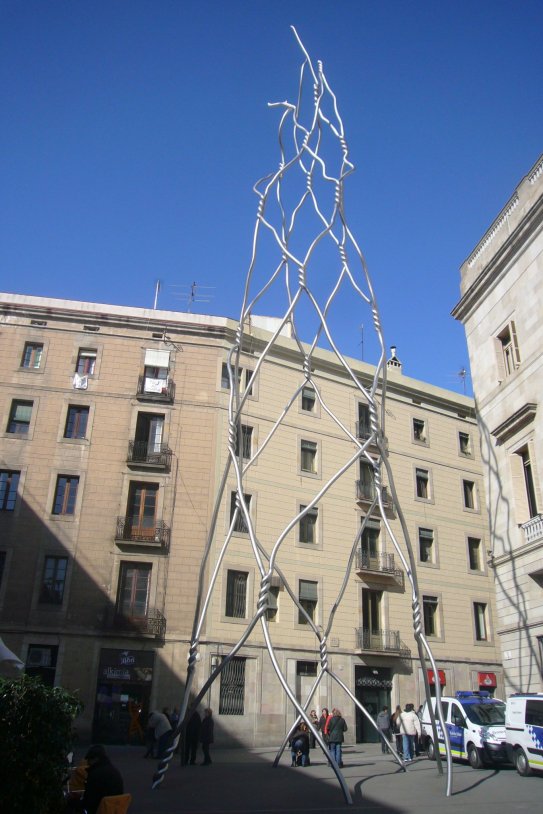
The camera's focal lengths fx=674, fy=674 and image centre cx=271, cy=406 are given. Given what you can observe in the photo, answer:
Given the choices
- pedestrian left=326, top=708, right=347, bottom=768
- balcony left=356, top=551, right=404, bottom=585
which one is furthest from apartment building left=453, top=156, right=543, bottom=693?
balcony left=356, top=551, right=404, bottom=585

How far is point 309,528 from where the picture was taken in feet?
103

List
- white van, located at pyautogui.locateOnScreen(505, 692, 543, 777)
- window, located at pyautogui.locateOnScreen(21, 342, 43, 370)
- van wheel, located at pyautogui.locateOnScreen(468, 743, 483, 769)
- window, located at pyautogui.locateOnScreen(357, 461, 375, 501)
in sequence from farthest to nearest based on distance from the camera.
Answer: window, located at pyautogui.locateOnScreen(357, 461, 375, 501)
window, located at pyautogui.locateOnScreen(21, 342, 43, 370)
van wheel, located at pyautogui.locateOnScreen(468, 743, 483, 769)
white van, located at pyautogui.locateOnScreen(505, 692, 543, 777)

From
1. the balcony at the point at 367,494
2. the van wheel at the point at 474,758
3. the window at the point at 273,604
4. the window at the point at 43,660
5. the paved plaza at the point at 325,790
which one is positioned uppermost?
the balcony at the point at 367,494

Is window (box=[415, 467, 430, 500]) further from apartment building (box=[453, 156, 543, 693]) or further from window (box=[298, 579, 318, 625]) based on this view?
apartment building (box=[453, 156, 543, 693])

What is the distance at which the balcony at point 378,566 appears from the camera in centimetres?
3128

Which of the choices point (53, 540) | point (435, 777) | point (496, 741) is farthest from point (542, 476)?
point (53, 540)

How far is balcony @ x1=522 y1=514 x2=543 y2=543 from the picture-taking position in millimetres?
20702

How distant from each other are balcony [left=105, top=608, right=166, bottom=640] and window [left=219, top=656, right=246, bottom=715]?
3109 mm

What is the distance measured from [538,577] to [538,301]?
8.89 m

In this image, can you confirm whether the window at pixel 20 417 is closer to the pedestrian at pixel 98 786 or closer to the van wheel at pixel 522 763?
the van wheel at pixel 522 763

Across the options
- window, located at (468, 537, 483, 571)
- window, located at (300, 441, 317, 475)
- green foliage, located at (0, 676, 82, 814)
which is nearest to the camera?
green foliage, located at (0, 676, 82, 814)

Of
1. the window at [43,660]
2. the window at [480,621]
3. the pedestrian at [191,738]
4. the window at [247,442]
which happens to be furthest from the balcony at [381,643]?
the pedestrian at [191,738]

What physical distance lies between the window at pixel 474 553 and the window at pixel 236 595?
13235 millimetres

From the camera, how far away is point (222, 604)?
28016 millimetres
